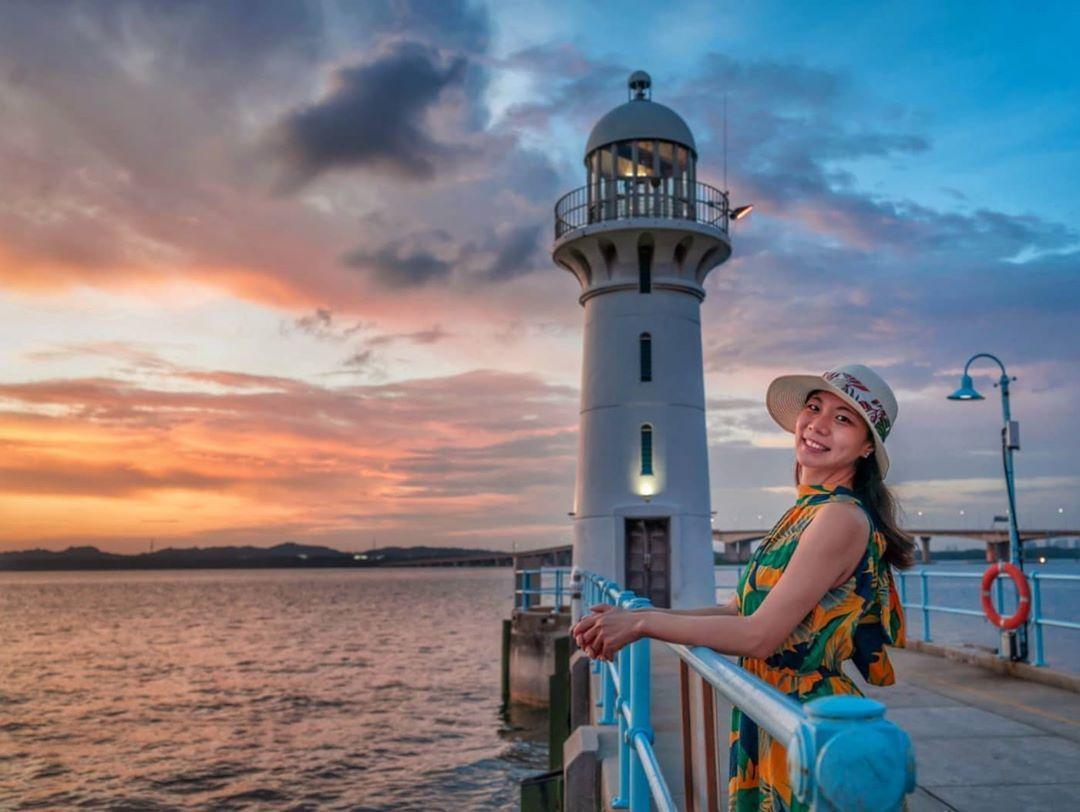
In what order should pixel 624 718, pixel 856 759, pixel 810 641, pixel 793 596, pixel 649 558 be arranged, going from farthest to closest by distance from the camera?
pixel 649 558
pixel 624 718
pixel 810 641
pixel 793 596
pixel 856 759

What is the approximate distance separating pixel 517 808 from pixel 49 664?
3573cm

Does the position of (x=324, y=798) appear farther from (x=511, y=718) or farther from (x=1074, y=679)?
(x=1074, y=679)

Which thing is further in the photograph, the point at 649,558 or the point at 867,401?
the point at 649,558

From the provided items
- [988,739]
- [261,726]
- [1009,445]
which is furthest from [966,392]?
[261,726]

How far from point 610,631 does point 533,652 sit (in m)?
20.5

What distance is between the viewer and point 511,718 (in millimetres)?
23484

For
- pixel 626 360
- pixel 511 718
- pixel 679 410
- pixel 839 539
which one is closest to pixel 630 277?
pixel 626 360

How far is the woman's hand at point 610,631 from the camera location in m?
2.45

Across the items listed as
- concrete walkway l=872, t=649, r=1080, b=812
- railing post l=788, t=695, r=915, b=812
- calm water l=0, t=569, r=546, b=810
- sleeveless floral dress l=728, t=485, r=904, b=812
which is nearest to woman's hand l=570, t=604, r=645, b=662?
sleeveless floral dress l=728, t=485, r=904, b=812

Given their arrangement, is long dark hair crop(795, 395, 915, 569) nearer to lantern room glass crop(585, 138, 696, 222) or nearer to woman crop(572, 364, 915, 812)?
woman crop(572, 364, 915, 812)

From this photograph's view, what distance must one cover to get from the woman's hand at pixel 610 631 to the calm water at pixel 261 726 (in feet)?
51.1

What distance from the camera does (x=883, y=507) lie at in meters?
2.68

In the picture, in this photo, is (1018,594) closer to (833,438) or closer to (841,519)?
(833,438)

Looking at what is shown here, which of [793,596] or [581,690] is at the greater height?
[793,596]
